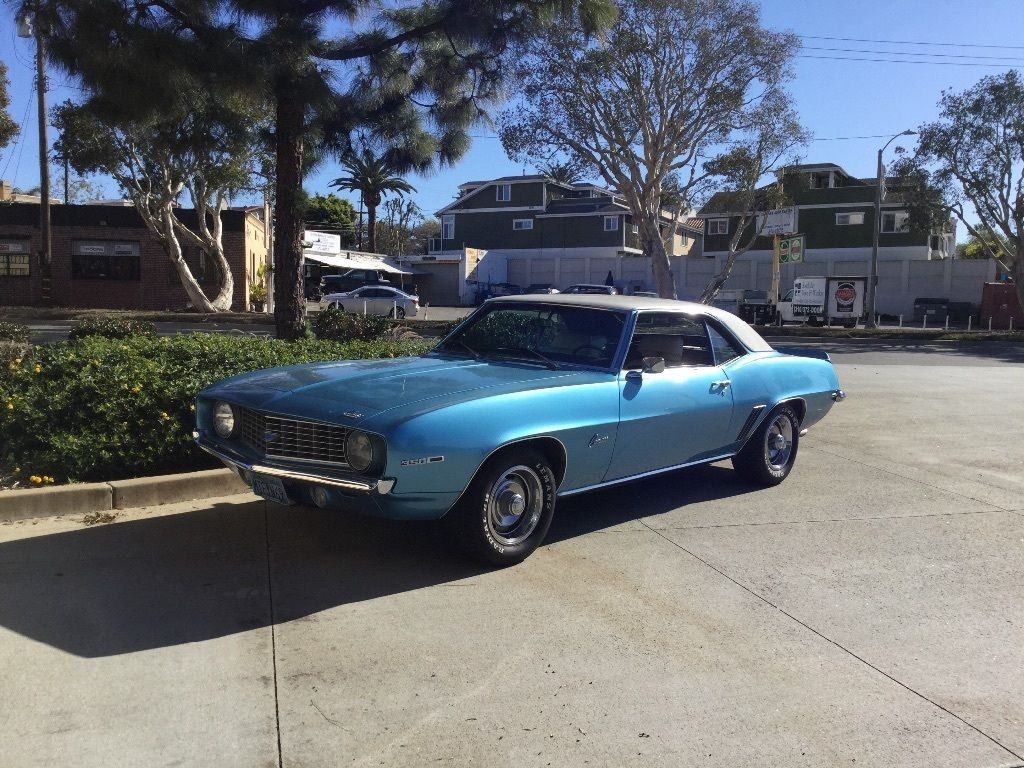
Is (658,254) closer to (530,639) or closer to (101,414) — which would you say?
(101,414)

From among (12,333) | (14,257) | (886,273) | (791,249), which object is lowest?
(12,333)

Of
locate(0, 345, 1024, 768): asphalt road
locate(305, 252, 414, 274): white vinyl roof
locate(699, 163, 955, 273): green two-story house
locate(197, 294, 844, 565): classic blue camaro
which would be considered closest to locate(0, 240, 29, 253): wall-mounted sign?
locate(305, 252, 414, 274): white vinyl roof

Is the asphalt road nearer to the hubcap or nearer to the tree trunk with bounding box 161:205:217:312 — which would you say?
the hubcap

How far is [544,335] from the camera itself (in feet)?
19.4

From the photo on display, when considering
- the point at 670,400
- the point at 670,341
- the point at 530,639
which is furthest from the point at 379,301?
the point at 530,639

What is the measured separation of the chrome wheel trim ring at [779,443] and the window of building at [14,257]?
118 feet

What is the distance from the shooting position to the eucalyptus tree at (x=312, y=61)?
339 inches

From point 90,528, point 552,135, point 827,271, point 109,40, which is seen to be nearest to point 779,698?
point 90,528

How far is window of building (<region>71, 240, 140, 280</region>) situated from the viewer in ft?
118

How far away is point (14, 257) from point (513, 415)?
3688 centimetres

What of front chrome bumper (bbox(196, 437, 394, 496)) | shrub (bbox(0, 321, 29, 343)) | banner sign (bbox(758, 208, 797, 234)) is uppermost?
banner sign (bbox(758, 208, 797, 234))

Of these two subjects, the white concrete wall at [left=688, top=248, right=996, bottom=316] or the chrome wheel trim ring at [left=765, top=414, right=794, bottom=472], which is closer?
the chrome wheel trim ring at [left=765, top=414, right=794, bottom=472]

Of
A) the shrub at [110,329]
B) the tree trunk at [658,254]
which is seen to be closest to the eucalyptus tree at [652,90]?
the tree trunk at [658,254]

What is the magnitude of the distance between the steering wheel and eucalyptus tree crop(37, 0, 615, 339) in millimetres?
5118
